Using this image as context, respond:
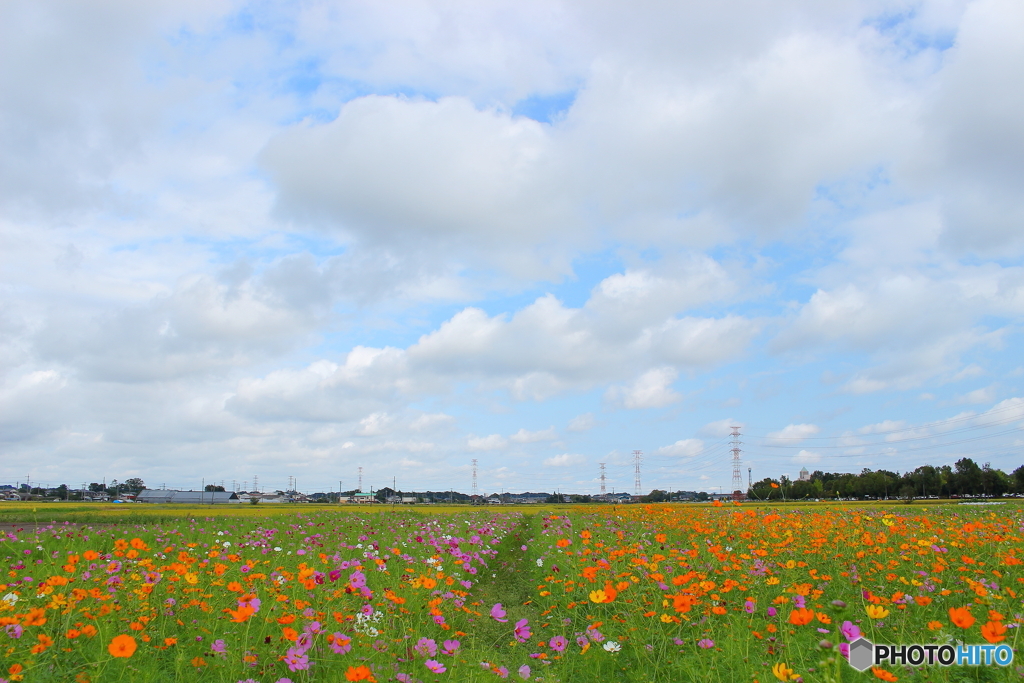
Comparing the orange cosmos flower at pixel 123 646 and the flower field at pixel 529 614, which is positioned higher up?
the orange cosmos flower at pixel 123 646

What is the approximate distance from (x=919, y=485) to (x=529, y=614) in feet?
312

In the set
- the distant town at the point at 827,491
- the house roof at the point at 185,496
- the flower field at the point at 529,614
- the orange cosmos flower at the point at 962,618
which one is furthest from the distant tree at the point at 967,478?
the house roof at the point at 185,496

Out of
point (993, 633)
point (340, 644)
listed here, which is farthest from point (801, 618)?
point (340, 644)

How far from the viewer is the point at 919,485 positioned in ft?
273

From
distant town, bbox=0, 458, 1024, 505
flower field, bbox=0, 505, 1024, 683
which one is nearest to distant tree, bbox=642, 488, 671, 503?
distant town, bbox=0, 458, 1024, 505

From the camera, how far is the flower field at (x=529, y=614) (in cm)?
354

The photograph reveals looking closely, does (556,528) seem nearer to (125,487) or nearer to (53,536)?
(53,536)

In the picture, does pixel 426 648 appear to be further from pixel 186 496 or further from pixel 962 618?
pixel 186 496

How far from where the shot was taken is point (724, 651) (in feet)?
13.6

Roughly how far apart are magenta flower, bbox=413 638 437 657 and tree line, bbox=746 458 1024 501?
73133 millimetres

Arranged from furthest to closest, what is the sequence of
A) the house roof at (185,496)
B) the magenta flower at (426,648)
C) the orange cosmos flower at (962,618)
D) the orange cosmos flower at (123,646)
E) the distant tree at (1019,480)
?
the house roof at (185,496)
the distant tree at (1019,480)
the magenta flower at (426,648)
the orange cosmos flower at (962,618)
the orange cosmos flower at (123,646)

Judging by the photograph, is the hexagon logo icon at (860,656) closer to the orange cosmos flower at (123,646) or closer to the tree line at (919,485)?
the orange cosmos flower at (123,646)

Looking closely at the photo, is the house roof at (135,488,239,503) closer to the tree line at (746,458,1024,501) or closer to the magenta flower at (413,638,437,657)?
the tree line at (746,458,1024,501)

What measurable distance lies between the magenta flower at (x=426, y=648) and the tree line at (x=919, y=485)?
73.1 metres
